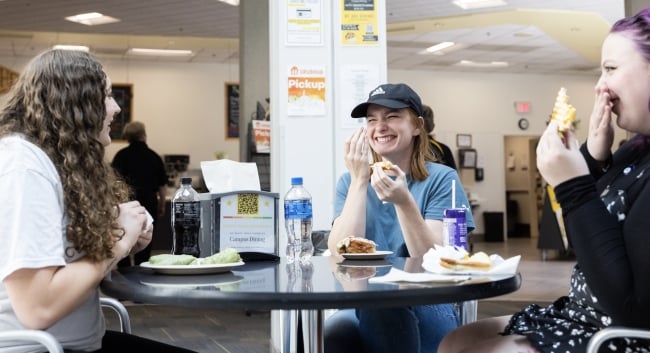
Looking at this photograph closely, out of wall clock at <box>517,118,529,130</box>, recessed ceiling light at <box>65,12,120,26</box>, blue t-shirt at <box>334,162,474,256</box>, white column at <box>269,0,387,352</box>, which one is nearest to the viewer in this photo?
blue t-shirt at <box>334,162,474,256</box>

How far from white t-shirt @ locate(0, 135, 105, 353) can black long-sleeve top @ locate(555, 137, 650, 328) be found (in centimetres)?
104

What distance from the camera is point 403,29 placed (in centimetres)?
1115

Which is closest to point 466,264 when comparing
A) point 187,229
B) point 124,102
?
point 187,229

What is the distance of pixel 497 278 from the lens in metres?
1.55

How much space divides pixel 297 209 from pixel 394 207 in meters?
0.44

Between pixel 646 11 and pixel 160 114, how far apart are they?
1325cm

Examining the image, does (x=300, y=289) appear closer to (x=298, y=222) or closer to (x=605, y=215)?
(x=605, y=215)

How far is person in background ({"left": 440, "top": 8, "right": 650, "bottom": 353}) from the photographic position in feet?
4.37

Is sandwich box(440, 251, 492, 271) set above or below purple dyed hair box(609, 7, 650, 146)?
below

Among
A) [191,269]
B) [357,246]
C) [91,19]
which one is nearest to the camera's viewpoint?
[191,269]

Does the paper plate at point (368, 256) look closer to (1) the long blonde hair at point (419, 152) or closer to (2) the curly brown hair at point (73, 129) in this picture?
(1) the long blonde hair at point (419, 152)

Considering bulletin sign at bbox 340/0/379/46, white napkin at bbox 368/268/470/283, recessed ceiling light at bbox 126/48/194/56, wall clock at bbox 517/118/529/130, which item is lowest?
white napkin at bbox 368/268/470/283

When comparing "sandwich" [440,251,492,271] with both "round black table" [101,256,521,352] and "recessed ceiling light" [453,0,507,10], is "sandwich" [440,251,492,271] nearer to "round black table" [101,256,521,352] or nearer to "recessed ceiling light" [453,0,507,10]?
"round black table" [101,256,521,352]

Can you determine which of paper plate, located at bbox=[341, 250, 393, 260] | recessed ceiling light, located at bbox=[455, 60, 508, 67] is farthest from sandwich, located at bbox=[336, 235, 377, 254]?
recessed ceiling light, located at bbox=[455, 60, 508, 67]
